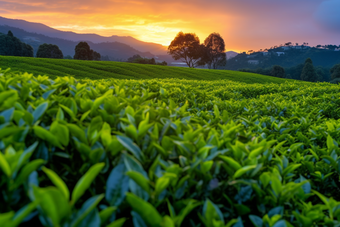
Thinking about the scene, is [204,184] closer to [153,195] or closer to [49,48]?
[153,195]

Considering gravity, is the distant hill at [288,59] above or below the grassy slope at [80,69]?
above

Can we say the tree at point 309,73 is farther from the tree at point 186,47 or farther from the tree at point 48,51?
the tree at point 48,51

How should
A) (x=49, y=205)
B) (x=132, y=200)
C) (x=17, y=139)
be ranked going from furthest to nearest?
(x=17, y=139), (x=132, y=200), (x=49, y=205)

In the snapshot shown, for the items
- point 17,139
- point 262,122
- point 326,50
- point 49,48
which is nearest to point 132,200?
point 17,139

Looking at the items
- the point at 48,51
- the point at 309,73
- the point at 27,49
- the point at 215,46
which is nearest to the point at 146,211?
the point at 215,46

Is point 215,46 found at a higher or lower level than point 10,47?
higher

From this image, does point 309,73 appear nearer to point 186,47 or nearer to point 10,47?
point 186,47

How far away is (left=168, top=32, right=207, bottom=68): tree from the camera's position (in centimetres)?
6656

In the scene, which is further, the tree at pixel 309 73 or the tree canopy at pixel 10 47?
the tree at pixel 309 73

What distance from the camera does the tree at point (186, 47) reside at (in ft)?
218

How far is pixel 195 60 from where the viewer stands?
7244 centimetres

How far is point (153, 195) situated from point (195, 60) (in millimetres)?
74241

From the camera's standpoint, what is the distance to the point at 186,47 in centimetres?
6788

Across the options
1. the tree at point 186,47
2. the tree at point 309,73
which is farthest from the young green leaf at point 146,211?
the tree at point 309,73
